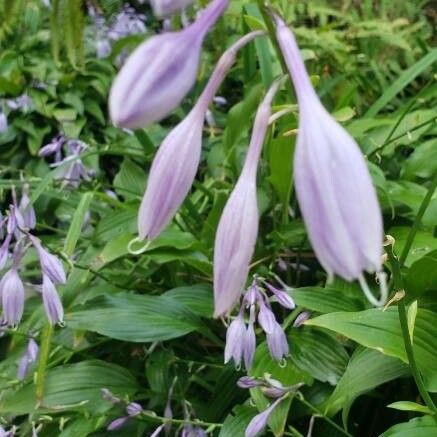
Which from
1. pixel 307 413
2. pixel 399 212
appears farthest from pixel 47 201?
pixel 307 413

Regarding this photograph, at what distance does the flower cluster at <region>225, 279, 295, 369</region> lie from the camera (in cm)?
137

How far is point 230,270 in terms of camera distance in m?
0.73

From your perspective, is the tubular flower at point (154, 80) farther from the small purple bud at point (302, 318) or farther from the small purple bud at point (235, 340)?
the small purple bud at point (302, 318)

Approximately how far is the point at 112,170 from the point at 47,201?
2.89 feet

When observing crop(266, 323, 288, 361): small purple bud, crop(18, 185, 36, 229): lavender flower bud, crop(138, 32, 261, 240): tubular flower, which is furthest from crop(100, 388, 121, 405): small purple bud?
crop(138, 32, 261, 240): tubular flower

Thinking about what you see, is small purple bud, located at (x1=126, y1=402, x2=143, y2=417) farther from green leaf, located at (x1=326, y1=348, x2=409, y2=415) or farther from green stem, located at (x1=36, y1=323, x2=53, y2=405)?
green leaf, located at (x1=326, y1=348, x2=409, y2=415)

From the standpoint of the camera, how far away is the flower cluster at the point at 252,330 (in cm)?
137

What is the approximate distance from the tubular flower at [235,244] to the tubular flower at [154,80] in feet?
0.41

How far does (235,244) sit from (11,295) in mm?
952

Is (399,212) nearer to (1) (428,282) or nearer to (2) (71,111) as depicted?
(1) (428,282)

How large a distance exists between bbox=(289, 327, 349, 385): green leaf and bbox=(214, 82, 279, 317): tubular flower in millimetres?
867

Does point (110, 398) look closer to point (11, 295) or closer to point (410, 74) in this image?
point (11, 295)

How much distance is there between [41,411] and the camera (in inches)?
65.6

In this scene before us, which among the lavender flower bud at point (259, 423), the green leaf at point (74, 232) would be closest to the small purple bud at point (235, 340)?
the lavender flower bud at point (259, 423)
